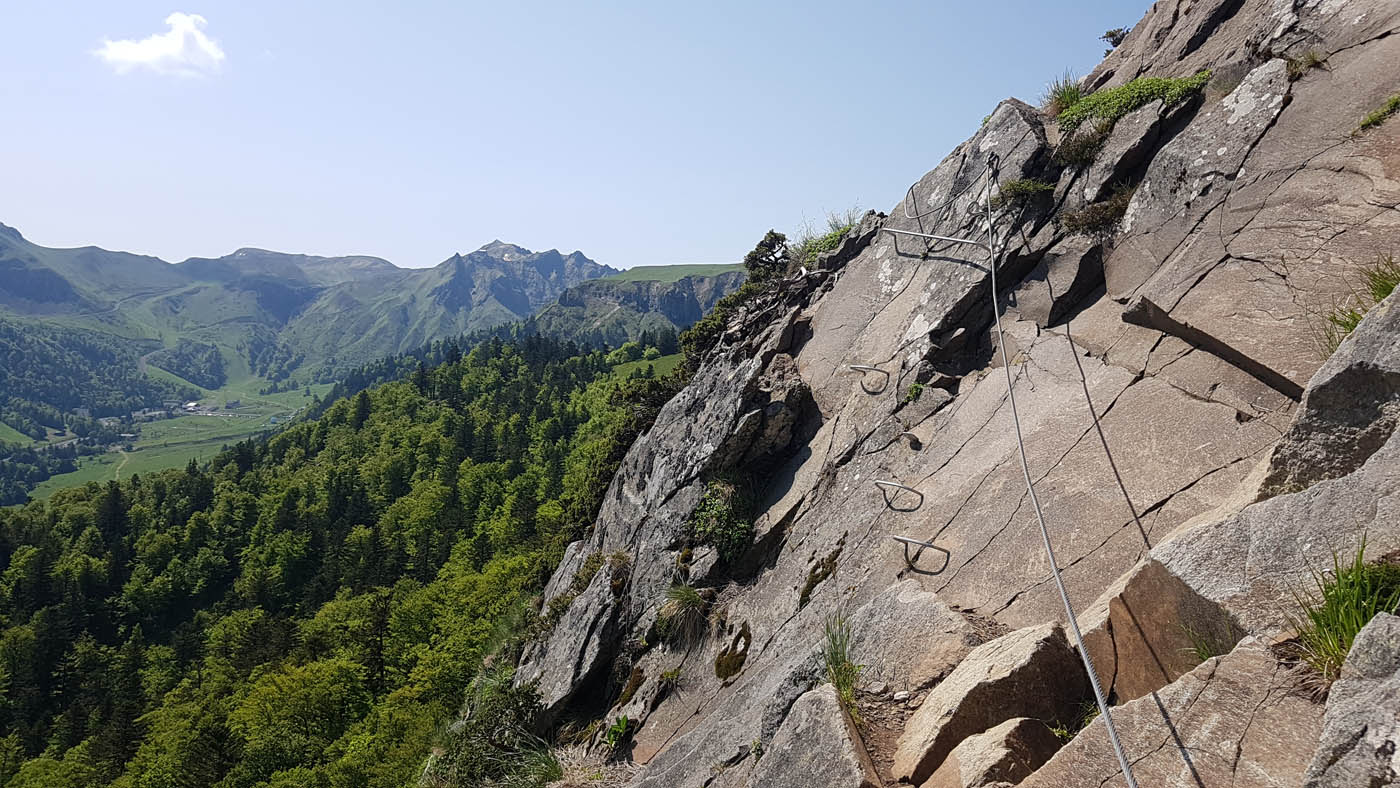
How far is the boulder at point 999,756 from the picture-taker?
488cm

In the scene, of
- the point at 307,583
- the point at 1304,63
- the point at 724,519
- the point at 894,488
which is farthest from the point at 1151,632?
the point at 307,583

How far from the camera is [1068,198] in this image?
39.0 ft

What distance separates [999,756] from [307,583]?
11406 cm

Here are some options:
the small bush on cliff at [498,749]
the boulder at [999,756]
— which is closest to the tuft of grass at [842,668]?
the boulder at [999,756]

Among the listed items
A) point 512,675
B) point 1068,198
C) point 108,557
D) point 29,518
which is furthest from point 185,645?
point 1068,198

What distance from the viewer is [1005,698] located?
219 inches

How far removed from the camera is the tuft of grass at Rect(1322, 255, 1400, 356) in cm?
655

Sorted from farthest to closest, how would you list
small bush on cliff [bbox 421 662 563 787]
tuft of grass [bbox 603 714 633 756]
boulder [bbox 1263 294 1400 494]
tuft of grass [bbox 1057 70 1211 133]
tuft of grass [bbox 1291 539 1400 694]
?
small bush on cliff [bbox 421 662 563 787] < tuft of grass [bbox 603 714 633 756] < tuft of grass [bbox 1057 70 1211 133] < boulder [bbox 1263 294 1400 494] < tuft of grass [bbox 1291 539 1400 694]

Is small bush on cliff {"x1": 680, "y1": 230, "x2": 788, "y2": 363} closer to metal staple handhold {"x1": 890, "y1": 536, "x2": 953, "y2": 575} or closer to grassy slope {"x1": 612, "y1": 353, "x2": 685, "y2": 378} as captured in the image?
metal staple handhold {"x1": 890, "y1": 536, "x2": 953, "y2": 575}

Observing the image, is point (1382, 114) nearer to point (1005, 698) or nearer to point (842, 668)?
point (1005, 698)

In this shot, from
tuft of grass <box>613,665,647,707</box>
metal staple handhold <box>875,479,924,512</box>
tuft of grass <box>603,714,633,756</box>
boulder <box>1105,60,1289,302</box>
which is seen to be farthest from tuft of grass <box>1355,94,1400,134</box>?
tuft of grass <box>603,714,633,756</box>

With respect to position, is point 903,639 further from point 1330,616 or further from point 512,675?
point 512,675

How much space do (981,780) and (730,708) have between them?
5085mm

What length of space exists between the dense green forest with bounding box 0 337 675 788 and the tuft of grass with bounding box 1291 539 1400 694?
18244 millimetres
